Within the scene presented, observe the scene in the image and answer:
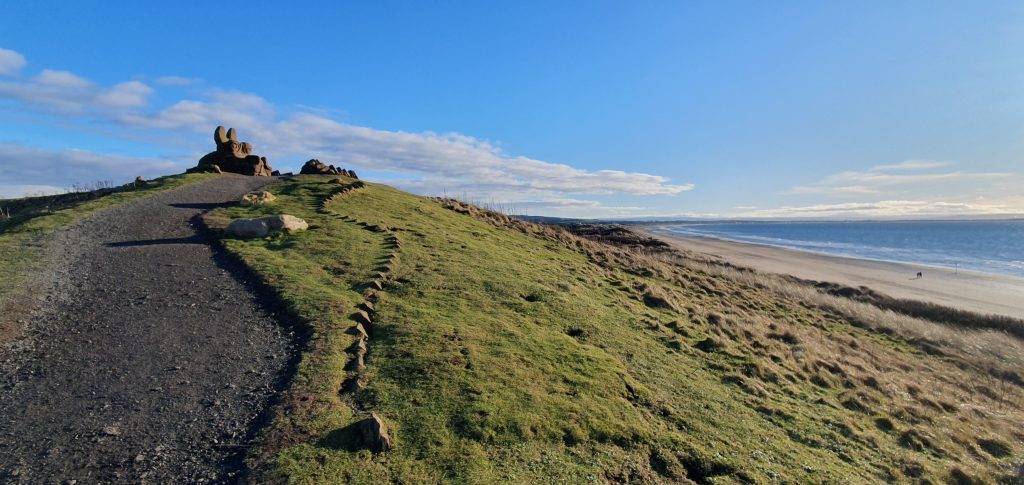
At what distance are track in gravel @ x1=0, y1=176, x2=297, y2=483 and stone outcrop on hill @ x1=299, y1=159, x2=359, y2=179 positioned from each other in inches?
1006

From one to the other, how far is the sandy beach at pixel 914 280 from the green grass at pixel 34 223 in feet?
159

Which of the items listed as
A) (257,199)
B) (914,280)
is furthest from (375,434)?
(914,280)

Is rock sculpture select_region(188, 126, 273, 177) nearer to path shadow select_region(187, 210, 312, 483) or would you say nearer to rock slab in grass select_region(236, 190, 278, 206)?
rock slab in grass select_region(236, 190, 278, 206)

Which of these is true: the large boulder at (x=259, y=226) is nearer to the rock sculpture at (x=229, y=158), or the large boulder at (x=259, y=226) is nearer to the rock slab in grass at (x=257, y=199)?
the rock slab in grass at (x=257, y=199)

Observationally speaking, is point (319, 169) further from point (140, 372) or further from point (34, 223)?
point (140, 372)

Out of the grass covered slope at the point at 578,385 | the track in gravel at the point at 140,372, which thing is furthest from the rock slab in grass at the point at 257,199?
the track in gravel at the point at 140,372

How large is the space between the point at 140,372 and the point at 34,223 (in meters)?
15.6

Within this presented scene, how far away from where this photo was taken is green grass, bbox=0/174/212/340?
12.4m

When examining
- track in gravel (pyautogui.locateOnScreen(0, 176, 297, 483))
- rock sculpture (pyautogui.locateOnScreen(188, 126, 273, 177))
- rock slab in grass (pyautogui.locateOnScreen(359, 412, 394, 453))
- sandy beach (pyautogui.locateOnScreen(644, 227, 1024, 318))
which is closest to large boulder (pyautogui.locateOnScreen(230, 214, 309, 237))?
track in gravel (pyautogui.locateOnScreen(0, 176, 297, 483))

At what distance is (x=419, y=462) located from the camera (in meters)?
6.41

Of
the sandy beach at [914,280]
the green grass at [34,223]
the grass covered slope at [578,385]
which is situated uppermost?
the green grass at [34,223]

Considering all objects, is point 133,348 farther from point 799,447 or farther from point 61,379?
point 799,447

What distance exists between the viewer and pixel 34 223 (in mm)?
18188

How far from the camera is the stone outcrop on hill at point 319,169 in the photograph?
130 feet
